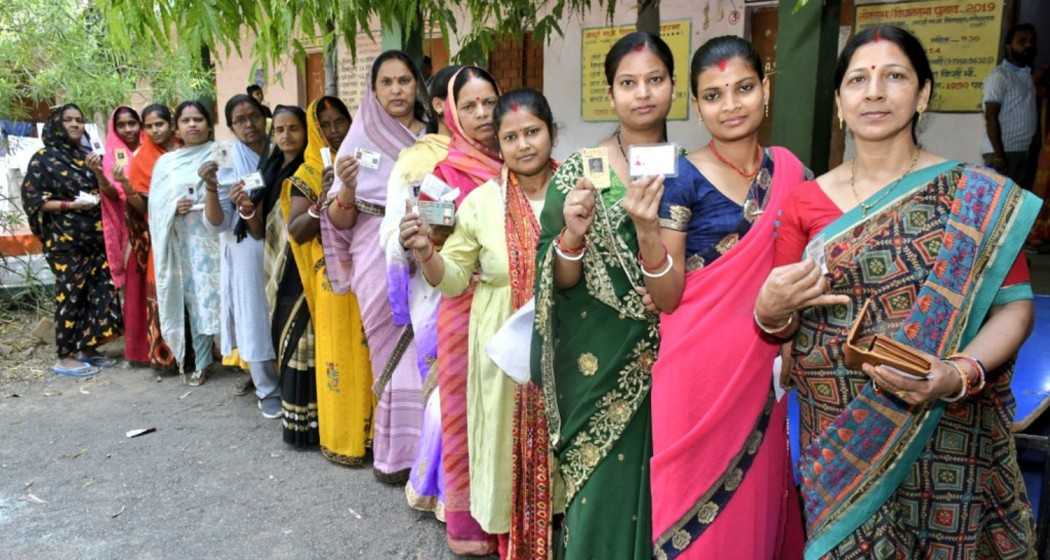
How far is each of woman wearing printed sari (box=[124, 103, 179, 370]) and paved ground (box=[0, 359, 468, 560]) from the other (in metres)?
0.61

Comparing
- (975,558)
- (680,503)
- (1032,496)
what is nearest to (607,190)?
(680,503)

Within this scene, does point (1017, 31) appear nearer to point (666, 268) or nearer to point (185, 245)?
point (666, 268)

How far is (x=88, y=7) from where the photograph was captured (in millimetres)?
7230

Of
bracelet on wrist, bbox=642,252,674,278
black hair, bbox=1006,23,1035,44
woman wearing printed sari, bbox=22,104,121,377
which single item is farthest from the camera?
woman wearing printed sari, bbox=22,104,121,377

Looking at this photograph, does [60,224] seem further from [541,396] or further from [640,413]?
[640,413]

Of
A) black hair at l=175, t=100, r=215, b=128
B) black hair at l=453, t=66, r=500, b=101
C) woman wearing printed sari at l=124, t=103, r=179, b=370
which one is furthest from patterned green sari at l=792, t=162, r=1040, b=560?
woman wearing printed sari at l=124, t=103, r=179, b=370

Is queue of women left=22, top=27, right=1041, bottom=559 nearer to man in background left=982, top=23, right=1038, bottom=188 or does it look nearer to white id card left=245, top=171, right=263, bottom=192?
white id card left=245, top=171, right=263, bottom=192

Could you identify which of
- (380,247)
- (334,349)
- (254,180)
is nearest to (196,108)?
(254,180)

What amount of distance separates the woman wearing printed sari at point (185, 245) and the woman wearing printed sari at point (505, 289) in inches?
130

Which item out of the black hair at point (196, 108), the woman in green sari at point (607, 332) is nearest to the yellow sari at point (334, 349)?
the black hair at point (196, 108)

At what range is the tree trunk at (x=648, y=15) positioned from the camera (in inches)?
146

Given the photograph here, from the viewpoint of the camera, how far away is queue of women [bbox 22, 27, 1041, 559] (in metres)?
1.67

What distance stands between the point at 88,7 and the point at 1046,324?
25.9ft

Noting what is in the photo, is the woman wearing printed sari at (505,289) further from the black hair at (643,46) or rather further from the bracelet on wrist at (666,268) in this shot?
the bracelet on wrist at (666,268)
